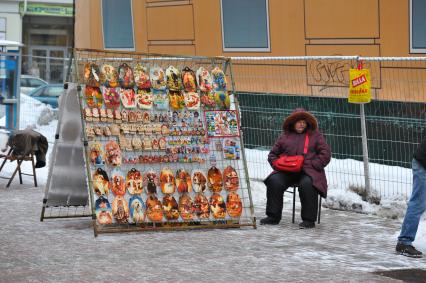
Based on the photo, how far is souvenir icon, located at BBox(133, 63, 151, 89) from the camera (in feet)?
32.1

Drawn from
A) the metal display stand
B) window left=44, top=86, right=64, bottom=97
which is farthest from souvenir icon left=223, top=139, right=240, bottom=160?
window left=44, top=86, right=64, bottom=97

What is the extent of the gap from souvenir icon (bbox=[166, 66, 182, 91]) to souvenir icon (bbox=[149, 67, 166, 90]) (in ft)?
0.19

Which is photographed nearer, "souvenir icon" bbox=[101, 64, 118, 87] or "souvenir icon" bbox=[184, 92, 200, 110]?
"souvenir icon" bbox=[101, 64, 118, 87]

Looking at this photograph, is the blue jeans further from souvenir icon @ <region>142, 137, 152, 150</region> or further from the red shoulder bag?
souvenir icon @ <region>142, 137, 152, 150</region>

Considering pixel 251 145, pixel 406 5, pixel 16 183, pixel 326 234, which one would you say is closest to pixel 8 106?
pixel 16 183

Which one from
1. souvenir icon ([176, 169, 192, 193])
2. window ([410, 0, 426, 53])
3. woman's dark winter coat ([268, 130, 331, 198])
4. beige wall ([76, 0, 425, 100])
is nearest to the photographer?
souvenir icon ([176, 169, 192, 193])

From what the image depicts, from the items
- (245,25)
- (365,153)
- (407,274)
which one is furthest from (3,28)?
(407,274)

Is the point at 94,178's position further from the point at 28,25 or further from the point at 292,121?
the point at 28,25

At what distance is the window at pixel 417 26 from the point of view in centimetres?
1332

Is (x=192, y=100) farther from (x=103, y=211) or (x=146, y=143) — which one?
(x=103, y=211)

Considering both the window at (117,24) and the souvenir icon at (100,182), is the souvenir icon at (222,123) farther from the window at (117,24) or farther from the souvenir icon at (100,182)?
the window at (117,24)

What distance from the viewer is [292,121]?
10.5m

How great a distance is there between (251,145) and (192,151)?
148 inches

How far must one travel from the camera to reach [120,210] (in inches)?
374
